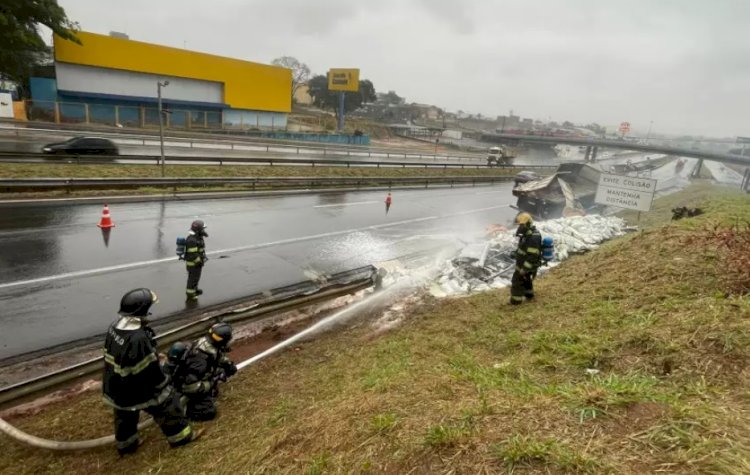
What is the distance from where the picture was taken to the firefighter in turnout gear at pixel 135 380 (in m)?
4.15

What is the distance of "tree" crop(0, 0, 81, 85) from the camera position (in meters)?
27.5

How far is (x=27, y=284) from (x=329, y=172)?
67.7 feet

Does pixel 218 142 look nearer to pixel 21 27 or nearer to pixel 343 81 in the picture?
pixel 21 27

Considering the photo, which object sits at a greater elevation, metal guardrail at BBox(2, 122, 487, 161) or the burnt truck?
metal guardrail at BBox(2, 122, 487, 161)

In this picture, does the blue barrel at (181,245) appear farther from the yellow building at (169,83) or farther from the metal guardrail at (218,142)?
the yellow building at (169,83)

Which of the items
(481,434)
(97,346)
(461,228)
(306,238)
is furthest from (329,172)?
(481,434)

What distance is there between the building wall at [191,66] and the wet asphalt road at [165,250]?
3415 centimetres

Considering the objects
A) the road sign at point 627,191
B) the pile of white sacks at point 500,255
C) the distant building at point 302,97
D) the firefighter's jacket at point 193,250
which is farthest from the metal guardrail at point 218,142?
the distant building at point 302,97

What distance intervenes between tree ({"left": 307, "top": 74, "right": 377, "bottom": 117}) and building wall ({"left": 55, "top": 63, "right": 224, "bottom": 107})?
3005 centimetres

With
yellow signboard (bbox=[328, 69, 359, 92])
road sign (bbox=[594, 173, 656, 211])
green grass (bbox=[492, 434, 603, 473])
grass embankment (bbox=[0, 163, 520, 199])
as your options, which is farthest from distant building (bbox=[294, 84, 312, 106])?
green grass (bbox=[492, 434, 603, 473])

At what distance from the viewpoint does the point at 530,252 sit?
7.71m

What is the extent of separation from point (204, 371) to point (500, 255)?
9190 millimetres

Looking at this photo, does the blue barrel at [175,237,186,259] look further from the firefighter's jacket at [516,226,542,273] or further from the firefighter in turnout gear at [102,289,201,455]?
the firefighter's jacket at [516,226,542,273]

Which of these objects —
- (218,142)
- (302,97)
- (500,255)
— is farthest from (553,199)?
(302,97)
